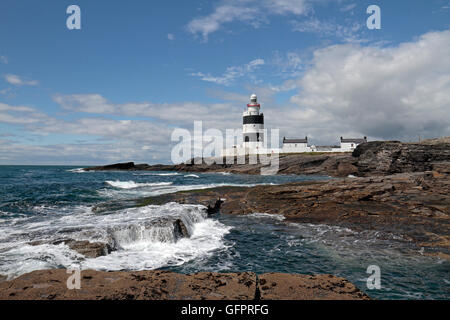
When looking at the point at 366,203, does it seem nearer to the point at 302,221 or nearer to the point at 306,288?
the point at 302,221

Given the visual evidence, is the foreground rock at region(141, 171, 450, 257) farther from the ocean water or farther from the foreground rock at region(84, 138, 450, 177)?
the foreground rock at region(84, 138, 450, 177)

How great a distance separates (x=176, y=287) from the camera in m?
5.04

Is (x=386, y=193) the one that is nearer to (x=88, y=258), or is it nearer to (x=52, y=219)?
(x=88, y=258)

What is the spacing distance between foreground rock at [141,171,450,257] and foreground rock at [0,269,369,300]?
6.95 meters

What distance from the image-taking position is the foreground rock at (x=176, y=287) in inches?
184

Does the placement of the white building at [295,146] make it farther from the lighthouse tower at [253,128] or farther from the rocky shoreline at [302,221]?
the rocky shoreline at [302,221]

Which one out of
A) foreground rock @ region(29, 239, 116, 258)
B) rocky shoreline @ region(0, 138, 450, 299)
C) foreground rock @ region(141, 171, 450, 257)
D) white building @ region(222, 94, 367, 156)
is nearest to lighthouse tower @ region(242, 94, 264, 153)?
white building @ region(222, 94, 367, 156)

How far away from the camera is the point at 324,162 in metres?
50.8

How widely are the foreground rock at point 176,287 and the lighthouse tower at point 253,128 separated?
6906 centimetres

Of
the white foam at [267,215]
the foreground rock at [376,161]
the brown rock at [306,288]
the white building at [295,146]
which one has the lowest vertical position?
the white foam at [267,215]

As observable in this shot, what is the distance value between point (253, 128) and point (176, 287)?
71304 millimetres

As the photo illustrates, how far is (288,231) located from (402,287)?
5.97 meters

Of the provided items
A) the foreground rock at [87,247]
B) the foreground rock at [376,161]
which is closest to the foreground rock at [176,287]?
the foreground rock at [87,247]
